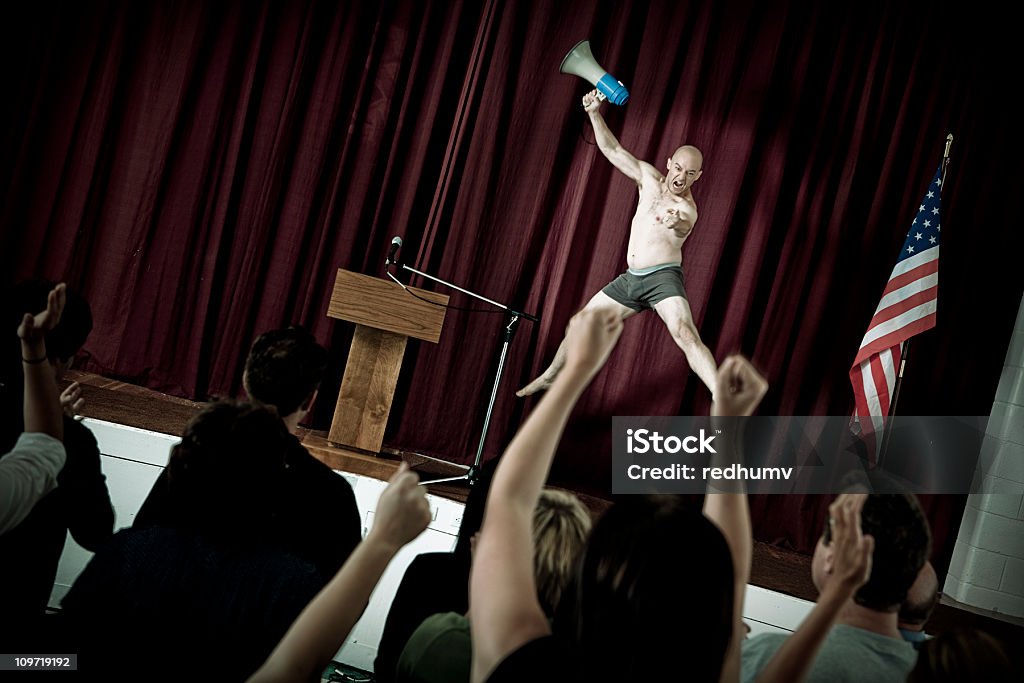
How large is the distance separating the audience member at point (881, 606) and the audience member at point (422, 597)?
0.61 metres

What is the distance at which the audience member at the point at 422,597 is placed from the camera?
1.52m

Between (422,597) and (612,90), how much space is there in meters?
3.24

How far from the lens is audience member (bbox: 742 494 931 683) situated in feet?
4.44

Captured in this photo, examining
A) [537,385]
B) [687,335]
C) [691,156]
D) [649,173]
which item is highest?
[691,156]

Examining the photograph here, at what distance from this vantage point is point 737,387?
48.5 inches

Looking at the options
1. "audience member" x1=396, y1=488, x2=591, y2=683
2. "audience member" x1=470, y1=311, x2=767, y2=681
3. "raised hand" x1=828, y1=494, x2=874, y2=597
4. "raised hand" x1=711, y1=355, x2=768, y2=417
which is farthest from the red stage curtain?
"audience member" x1=470, y1=311, x2=767, y2=681

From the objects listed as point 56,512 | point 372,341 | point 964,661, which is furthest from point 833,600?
point 372,341

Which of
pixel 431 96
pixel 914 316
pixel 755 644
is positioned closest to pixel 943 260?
pixel 914 316

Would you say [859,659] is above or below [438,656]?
above

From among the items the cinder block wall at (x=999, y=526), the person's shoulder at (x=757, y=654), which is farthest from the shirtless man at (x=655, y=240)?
the person's shoulder at (x=757, y=654)

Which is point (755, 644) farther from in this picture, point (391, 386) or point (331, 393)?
point (331, 393)

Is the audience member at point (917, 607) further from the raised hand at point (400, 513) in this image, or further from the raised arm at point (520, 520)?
the raised hand at point (400, 513)

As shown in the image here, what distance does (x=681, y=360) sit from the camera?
185 inches

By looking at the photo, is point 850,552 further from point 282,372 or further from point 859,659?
point 282,372
